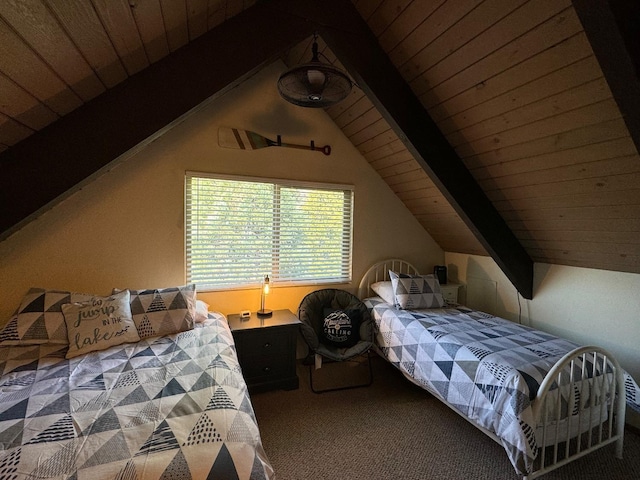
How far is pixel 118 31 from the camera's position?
4.36 ft

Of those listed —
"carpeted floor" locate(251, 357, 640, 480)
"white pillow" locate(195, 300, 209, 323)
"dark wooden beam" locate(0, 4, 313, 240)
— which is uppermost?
"dark wooden beam" locate(0, 4, 313, 240)

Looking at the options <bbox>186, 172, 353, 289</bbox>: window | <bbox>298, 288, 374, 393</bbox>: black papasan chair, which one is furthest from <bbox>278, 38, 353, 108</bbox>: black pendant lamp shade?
<bbox>298, 288, 374, 393</bbox>: black papasan chair

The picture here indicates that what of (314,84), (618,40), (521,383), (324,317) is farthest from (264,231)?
(618,40)

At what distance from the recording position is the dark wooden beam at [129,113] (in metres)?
1.58

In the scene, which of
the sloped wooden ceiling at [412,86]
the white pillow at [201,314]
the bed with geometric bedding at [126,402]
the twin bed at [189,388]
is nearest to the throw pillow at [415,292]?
the twin bed at [189,388]

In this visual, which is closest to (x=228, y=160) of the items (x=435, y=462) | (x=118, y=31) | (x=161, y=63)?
(x=161, y=63)

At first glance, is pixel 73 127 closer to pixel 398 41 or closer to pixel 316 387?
pixel 398 41

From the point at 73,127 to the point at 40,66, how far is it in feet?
1.51

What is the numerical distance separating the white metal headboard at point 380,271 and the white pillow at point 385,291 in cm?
10

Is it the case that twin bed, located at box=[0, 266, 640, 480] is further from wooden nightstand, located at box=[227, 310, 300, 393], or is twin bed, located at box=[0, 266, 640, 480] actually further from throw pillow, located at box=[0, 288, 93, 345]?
wooden nightstand, located at box=[227, 310, 300, 393]

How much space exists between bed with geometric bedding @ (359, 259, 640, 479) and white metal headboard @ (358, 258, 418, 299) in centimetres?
73

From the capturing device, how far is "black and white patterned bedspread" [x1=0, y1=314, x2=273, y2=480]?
960 mm

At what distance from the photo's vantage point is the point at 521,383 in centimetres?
159

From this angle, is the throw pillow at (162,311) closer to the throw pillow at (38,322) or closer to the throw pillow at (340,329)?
the throw pillow at (38,322)
